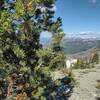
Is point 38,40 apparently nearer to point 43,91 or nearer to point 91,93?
point 43,91

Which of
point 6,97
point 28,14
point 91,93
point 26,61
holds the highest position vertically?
point 28,14

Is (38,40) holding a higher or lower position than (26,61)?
higher

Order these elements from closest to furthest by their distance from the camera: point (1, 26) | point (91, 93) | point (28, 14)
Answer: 1. point (1, 26)
2. point (28, 14)
3. point (91, 93)

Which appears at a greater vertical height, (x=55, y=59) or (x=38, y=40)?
(x=38, y=40)

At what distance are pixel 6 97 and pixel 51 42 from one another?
7.49m

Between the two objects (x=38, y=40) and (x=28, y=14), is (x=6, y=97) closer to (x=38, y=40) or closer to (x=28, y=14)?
(x=38, y=40)

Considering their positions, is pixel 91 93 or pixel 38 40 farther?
pixel 91 93

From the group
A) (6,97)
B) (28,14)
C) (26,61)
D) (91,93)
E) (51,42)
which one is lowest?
(91,93)

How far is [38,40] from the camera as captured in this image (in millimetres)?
25984

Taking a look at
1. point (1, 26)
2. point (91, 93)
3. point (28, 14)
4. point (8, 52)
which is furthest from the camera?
point (91, 93)

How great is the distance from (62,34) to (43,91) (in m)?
6.37

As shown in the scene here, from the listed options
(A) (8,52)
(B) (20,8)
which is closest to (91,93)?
(A) (8,52)

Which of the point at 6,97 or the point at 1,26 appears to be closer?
the point at 1,26

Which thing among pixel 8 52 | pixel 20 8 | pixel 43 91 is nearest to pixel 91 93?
pixel 43 91
